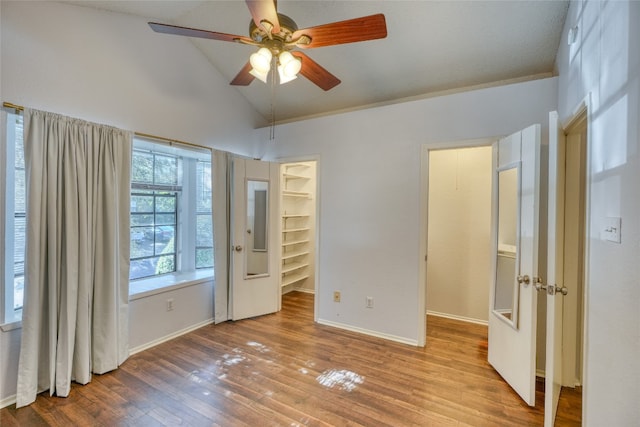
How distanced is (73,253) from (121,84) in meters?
1.57

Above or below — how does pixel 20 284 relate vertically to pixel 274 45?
below

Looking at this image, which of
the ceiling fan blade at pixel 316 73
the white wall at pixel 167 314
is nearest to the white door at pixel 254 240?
the white wall at pixel 167 314

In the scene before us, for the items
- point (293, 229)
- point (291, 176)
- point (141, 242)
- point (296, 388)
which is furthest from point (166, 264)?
point (296, 388)

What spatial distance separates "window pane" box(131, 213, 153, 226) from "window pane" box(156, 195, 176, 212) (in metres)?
0.14

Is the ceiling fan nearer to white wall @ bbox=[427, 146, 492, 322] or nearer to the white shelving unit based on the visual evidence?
white wall @ bbox=[427, 146, 492, 322]

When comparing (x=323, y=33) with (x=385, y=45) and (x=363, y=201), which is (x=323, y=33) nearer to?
(x=385, y=45)

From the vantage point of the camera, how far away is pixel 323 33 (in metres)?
1.65

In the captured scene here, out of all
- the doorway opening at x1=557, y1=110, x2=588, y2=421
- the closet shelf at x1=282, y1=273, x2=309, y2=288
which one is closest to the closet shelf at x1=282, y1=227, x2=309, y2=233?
the closet shelf at x1=282, y1=273, x2=309, y2=288

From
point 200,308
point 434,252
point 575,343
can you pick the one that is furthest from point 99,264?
point 575,343

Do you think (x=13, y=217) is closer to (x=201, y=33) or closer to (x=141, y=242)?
(x=141, y=242)

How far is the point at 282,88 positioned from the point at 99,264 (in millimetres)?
2781

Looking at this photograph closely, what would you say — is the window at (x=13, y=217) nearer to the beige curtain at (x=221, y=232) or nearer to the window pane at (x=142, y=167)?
the window pane at (x=142, y=167)

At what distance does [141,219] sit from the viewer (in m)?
3.34

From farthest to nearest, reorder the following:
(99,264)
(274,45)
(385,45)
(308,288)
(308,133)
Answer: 1. (308,288)
2. (308,133)
3. (385,45)
4. (99,264)
5. (274,45)
